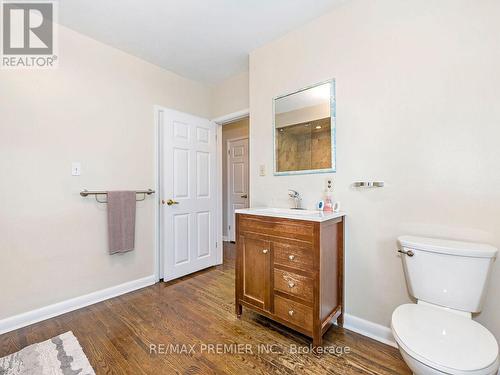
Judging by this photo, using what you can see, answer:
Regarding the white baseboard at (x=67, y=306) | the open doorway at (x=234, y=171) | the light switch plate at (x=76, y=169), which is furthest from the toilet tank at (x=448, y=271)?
the open doorway at (x=234, y=171)

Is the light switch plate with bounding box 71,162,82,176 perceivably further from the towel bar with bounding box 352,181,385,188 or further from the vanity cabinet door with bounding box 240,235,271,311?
the towel bar with bounding box 352,181,385,188

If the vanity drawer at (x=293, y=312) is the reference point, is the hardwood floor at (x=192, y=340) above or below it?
below

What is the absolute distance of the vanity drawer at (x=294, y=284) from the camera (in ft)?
5.00

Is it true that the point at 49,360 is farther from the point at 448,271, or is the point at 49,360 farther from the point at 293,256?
the point at 448,271

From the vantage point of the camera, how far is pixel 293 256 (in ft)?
5.22

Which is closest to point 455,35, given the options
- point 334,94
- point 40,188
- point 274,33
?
point 334,94

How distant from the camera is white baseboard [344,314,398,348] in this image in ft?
5.21

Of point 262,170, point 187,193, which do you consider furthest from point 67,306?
point 262,170

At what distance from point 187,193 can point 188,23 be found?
174 centimetres

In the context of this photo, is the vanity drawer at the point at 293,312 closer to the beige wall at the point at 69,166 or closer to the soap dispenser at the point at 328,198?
the soap dispenser at the point at 328,198

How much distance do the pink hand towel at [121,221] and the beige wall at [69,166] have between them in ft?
0.32

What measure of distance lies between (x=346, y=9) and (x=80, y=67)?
7.63ft

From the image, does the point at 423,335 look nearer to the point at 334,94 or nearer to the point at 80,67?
the point at 334,94

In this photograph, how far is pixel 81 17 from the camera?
191cm
